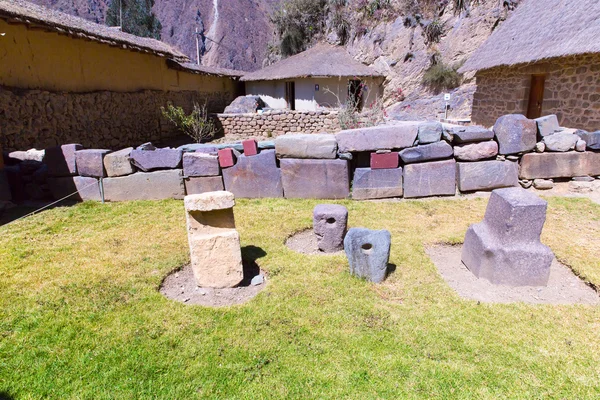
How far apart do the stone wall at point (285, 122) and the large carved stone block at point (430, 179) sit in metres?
9.13

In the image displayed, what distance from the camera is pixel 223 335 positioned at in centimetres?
337

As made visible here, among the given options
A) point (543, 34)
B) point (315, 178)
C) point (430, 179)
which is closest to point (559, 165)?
point (430, 179)

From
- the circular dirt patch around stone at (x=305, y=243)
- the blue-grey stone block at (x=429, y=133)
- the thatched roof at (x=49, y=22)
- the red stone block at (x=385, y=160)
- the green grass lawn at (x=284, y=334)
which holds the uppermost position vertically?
the thatched roof at (x=49, y=22)

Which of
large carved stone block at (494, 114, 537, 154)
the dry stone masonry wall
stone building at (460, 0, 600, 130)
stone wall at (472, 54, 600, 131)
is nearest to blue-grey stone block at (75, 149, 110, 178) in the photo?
the dry stone masonry wall

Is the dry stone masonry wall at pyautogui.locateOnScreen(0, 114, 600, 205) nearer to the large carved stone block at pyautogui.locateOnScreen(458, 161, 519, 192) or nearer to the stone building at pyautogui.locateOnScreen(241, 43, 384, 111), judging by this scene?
the large carved stone block at pyautogui.locateOnScreen(458, 161, 519, 192)

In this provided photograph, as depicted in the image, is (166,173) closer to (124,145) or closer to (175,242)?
(175,242)

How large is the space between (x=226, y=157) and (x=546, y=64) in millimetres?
10418

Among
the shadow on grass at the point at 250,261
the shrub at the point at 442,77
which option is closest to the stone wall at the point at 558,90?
the shrub at the point at 442,77

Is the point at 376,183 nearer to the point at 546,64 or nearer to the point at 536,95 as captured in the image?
the point at 546,64

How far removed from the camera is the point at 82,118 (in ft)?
37.1

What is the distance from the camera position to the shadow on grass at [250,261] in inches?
176

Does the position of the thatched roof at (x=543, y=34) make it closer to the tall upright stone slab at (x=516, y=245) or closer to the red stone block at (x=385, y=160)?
the red stone block at (x=385, y=160)

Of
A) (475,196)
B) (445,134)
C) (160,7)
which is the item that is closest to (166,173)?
(445,134)

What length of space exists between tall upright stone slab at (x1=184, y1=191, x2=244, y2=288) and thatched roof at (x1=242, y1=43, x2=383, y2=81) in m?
17.4
